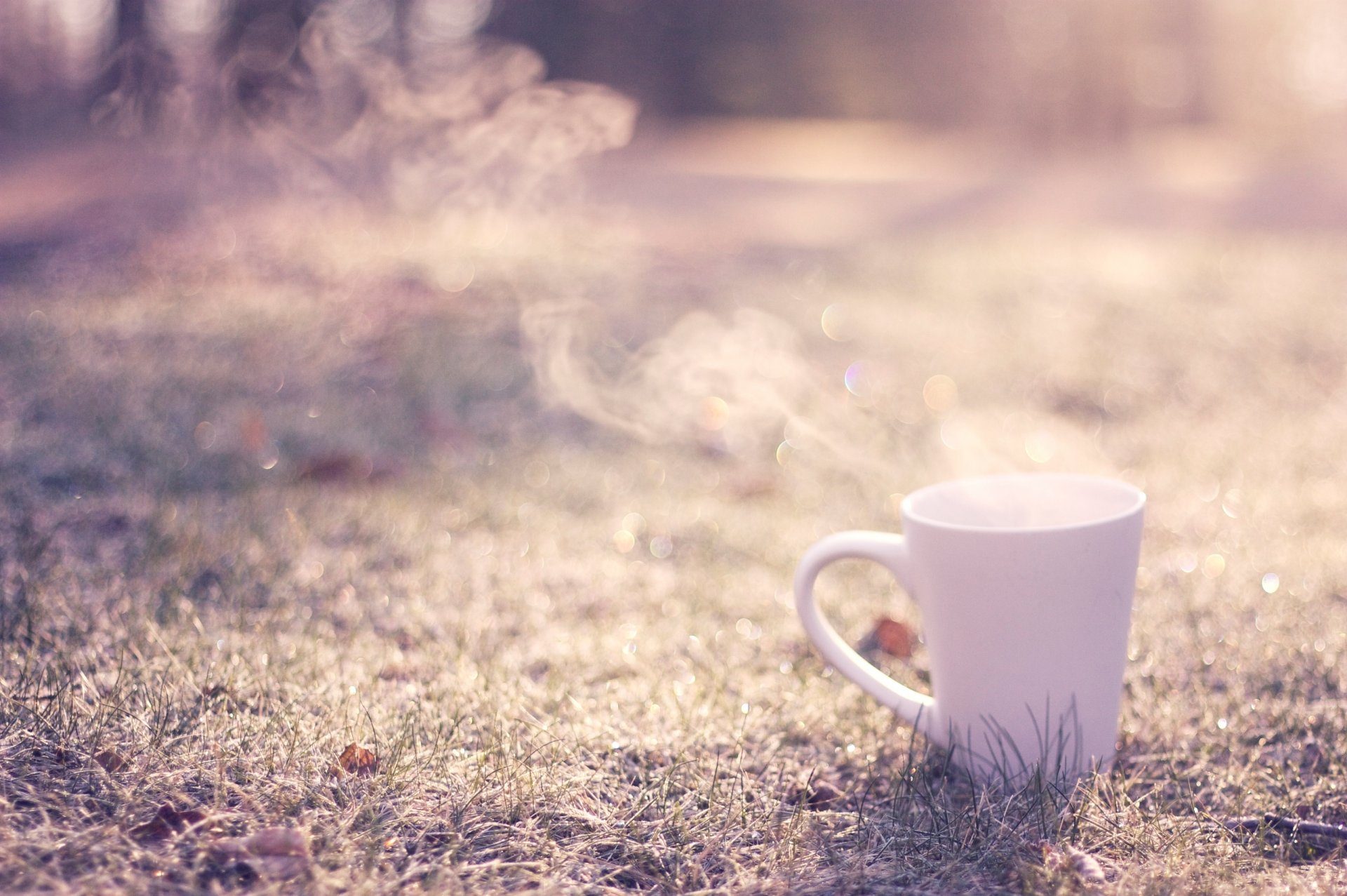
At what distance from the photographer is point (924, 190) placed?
7.50 m

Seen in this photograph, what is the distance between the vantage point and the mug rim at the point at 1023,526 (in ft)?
3.65

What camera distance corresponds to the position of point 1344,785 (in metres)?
1.22

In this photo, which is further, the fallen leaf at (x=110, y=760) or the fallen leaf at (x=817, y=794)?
the fallen leaf at (x=817, y=794)

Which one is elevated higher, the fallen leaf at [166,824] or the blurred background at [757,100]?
the blurred background at [757,100]

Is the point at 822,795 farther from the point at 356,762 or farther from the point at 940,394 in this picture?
the point at 940,394

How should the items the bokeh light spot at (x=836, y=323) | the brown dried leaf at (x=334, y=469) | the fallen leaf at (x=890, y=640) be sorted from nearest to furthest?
the fallen leaf at (x=890, y=640)
the brown dried leaf at (x=334, y=469)
the bokeh light spot at (x=836, y=323)

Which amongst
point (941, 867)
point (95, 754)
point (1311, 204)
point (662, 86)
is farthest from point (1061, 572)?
point (662, 86)

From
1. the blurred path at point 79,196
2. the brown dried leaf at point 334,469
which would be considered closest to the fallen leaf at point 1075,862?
the brown dried leaf at point 334,469

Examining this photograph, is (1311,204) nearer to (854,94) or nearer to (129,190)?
(129,190)

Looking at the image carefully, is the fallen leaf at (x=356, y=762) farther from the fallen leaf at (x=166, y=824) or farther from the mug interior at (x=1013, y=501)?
the mug interior at (x=1013, y=501)

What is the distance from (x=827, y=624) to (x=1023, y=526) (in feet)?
0.89

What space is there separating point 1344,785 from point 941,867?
0.56 m

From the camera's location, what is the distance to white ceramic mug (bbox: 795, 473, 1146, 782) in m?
1.13

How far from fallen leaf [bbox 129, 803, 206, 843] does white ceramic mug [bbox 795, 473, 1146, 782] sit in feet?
2.23
